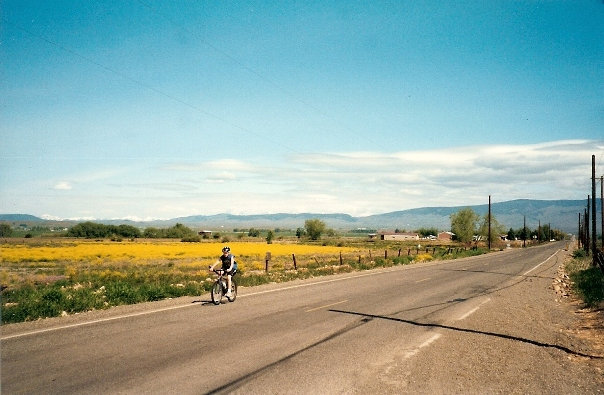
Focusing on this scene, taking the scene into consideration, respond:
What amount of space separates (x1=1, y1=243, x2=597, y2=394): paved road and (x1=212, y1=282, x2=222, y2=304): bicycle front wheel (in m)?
0.48

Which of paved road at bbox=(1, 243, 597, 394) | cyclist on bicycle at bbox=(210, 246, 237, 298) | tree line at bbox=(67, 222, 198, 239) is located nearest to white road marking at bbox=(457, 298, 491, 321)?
paved road at bbox=(1, 243, 597, 394)

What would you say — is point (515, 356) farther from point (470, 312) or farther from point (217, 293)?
point (217, 293)

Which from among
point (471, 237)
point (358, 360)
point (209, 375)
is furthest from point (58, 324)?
point (471, 237)

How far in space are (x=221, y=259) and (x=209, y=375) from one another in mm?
8021

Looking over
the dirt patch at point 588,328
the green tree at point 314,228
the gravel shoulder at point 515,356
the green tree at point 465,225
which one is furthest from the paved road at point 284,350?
the green tree at point 314,228

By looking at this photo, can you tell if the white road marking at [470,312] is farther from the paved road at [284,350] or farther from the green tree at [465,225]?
the green tree at [465,225]

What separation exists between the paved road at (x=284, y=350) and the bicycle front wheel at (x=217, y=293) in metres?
0.48

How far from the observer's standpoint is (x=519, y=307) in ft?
43.4

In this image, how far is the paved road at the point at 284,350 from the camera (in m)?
6.08

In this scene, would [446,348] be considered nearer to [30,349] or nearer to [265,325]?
[265,325]

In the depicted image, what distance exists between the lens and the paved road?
6078 millimetres

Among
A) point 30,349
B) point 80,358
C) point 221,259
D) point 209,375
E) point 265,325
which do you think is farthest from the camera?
point 221,259

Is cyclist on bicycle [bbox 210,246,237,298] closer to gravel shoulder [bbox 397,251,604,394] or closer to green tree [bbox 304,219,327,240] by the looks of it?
gravel shoulder [bbox 397,251,604,394]

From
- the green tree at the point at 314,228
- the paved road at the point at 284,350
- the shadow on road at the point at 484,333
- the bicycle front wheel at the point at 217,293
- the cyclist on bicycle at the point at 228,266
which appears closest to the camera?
the paved road at the point at 284,350
